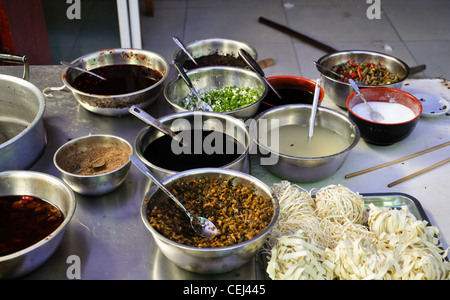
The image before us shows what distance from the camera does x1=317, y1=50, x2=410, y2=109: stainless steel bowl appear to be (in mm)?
2115

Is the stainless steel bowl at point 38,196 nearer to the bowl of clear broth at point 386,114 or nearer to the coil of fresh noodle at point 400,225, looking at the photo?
the coil of fresh noodle at point 400,225

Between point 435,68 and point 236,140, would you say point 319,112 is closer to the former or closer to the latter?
point 236,140

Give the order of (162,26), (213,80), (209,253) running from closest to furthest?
(209,253) → (213,80) → (162,26)

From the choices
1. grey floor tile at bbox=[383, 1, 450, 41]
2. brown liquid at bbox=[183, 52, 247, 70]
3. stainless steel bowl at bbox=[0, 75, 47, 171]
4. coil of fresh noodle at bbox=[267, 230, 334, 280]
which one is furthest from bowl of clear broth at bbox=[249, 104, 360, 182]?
grey floor tile at bbox=[383, 1, 450, 41]

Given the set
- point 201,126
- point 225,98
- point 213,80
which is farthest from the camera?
point 213,80

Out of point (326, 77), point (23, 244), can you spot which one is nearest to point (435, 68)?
point (326, 77)

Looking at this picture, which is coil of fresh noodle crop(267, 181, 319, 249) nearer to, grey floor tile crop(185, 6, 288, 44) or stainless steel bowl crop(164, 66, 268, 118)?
stainless steel bowl crop(164, 66, 268, 118)

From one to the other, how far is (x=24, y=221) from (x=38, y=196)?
111mm

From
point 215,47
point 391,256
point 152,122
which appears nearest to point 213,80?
point 215,47

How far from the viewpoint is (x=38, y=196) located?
1521 mm

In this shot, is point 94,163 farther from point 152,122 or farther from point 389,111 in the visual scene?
point 389,111

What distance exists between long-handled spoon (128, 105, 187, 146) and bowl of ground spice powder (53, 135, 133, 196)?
0.12 metres

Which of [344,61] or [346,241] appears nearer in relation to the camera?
[346,241]

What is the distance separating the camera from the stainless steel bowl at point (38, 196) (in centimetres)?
127
